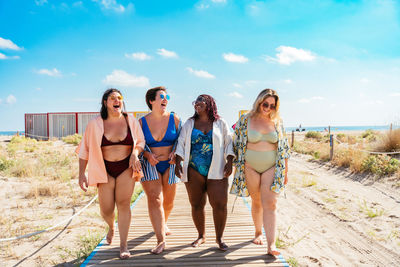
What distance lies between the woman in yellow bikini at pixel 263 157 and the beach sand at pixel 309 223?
3.65ft

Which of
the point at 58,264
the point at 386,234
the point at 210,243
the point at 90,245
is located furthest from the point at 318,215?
the point at 58,264

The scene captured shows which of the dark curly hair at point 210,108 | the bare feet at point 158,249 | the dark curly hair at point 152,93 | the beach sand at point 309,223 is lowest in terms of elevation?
the beach sand at point 309,223

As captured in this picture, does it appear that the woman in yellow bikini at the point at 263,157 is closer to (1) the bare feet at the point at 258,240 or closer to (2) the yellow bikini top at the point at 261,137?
(2) the yellow bikini top at the point at 261,137

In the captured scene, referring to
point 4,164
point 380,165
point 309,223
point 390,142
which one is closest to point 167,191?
point 309,223

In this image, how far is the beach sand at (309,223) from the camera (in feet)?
13.7

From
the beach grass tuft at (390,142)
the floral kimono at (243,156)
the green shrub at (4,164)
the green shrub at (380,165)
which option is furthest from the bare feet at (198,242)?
the beach grass tuft at (390,142)

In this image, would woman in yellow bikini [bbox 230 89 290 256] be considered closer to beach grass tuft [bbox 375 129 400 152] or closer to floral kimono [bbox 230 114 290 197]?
floral kimono [bbox 230 114 290 197]

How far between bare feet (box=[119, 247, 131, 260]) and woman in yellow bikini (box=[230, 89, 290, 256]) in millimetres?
1509

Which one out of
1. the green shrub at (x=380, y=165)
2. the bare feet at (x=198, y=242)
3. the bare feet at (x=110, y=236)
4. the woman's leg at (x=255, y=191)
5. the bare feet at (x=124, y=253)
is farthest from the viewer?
the green shrub at (x=380, y=165)

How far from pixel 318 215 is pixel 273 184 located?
3.59 metres

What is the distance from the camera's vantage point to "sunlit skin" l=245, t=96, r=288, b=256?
340 cm

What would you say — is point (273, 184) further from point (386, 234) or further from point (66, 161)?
point (66, 161)

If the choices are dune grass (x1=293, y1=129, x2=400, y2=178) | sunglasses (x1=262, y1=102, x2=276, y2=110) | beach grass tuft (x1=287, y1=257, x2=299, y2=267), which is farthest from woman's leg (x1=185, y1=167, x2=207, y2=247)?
dune grass (x1=293, y1=129, x2=400, y2=178)

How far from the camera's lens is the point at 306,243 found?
4.74 m
